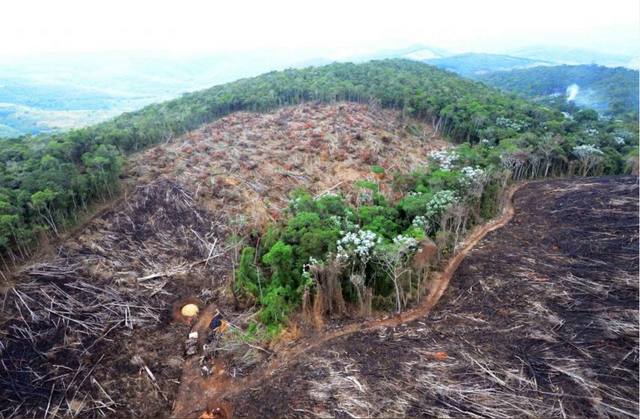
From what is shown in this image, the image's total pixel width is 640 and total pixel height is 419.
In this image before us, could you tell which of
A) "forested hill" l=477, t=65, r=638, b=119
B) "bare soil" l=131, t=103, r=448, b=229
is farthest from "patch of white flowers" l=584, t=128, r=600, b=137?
"forested hill" l=477, t=65, r=638, b=119

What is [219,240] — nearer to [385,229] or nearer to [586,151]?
A: [385,229]

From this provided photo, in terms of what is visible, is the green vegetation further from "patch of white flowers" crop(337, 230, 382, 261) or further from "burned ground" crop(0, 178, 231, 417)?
"burned ground" crop(0, 178, 231, 417)

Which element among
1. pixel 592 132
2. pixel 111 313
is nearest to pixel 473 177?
pixel 592 132

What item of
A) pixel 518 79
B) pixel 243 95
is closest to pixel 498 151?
pixel 243 95

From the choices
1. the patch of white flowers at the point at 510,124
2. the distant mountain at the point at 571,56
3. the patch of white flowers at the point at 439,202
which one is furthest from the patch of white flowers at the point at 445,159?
the distant mountain at the point at 571,56

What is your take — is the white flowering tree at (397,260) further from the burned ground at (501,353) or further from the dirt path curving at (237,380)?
the burned ground at (501,353)
